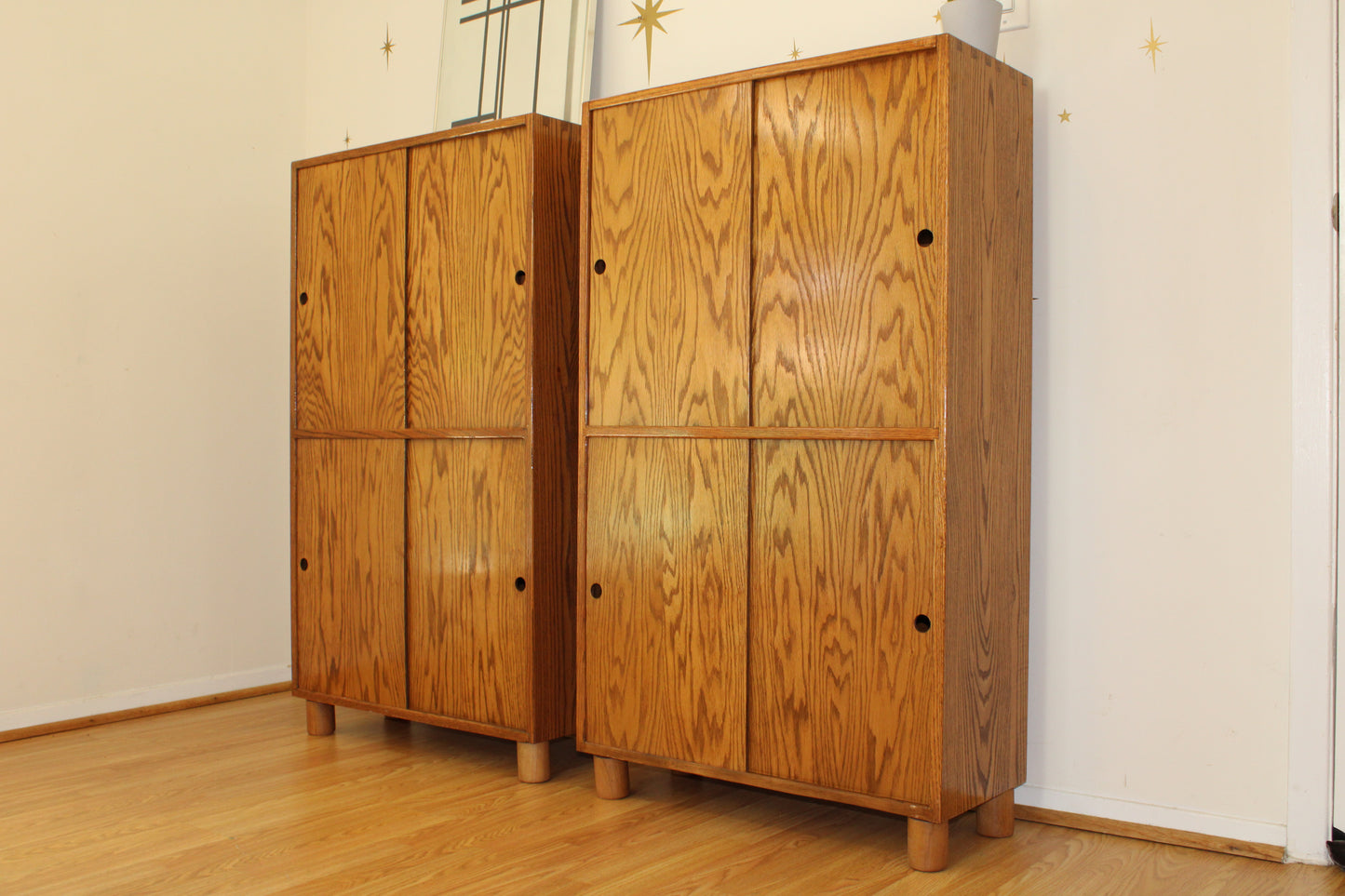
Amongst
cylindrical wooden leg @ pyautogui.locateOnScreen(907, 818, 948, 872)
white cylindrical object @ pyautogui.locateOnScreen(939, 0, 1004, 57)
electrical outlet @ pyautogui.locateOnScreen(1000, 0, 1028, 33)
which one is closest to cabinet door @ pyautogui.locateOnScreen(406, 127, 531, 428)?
white cylindrical object @ pyautogui.locateOnScreen(939, 0, 1004, 57)

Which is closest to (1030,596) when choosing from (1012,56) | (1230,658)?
(1230,658)

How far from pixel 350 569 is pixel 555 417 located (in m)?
0.73

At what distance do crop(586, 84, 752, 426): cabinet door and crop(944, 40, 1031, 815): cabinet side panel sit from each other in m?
0.42

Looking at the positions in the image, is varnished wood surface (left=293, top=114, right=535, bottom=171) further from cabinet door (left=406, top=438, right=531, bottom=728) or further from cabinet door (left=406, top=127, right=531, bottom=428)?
cabinet door (left=406, top=438, right=531, bottom=728)

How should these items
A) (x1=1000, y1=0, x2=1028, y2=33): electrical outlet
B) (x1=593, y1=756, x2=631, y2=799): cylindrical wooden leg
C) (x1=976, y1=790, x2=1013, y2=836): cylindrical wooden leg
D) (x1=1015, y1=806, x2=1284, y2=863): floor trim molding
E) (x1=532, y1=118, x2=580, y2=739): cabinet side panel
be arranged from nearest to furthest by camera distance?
1. (x1=1015, y1=806, x2=1284, y2=863): floor trim molding
2. (x1=976, y1=790, x2=1013, y2=836): cylindrical wooden leg
3. (x1=1000, y1=0, x2=1028, y2=33): electrical outlet
4. (x1=593, y1=756, x2=631, y2=799): cylindrical wooden leg
5. (x1=532, y1=118, x2=580, y2=739): cabinet side panel

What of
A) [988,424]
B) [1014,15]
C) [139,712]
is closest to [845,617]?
[988,424]

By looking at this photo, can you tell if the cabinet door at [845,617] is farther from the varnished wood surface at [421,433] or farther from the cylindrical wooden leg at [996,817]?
the varnished wood surface at [421,433]

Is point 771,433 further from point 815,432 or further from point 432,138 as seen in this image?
point 432,138

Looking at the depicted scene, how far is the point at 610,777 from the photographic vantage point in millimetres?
2402

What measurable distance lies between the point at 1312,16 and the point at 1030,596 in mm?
1210

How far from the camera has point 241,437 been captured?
3.46 metres

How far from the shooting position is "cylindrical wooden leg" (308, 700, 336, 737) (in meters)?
2.94

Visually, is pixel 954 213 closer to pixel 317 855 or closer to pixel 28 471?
pixel 317 855

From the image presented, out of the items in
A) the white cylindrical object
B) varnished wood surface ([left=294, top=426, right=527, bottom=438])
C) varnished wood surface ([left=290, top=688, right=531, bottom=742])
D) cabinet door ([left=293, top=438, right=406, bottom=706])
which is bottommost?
varnished wood surface ([left=290, top=688, right=531, bottom=742])
